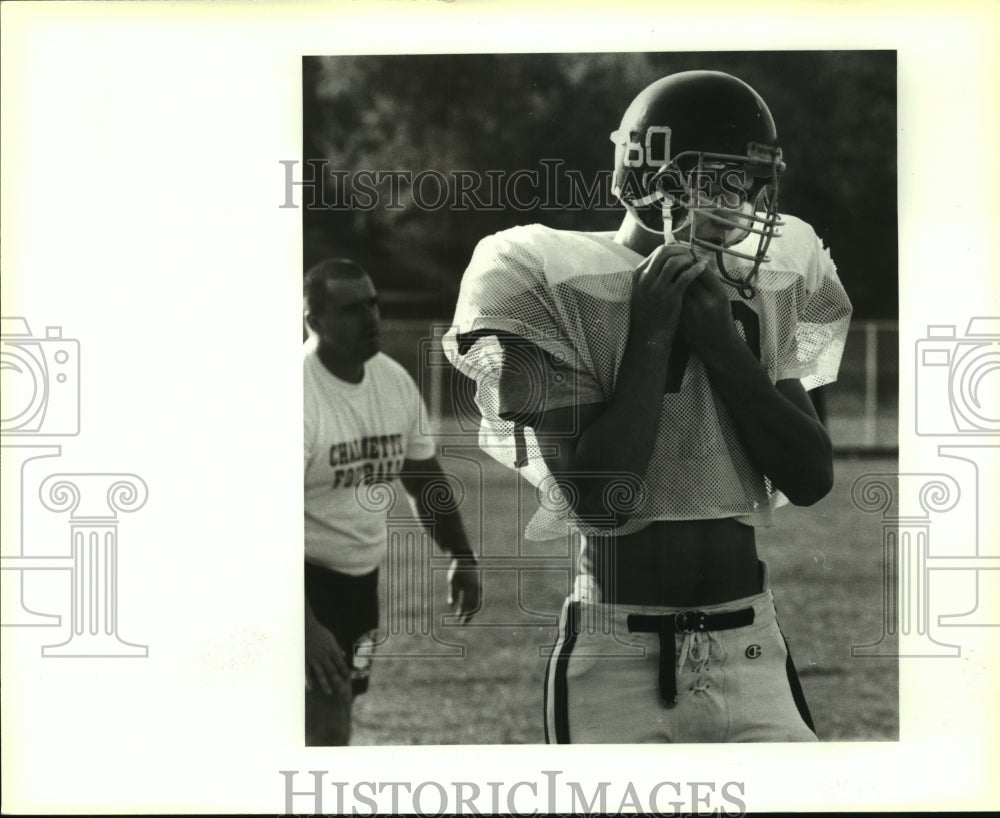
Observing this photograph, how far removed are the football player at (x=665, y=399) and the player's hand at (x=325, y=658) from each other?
2.20ft


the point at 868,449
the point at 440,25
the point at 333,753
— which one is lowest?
the point at 333,753

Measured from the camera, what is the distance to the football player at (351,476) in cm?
323

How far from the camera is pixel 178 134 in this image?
10.7 feet

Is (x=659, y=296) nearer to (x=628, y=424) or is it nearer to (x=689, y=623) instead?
(x=628, y=424)

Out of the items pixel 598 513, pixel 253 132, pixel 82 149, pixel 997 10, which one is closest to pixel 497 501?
pixel 598 513

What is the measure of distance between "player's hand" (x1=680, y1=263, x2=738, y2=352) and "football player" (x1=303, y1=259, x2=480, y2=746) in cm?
84

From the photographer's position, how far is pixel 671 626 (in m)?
3.10

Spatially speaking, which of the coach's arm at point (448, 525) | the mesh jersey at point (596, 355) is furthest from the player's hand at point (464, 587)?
the mesh jersey at point (596, 355)

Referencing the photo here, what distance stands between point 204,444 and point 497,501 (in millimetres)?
927

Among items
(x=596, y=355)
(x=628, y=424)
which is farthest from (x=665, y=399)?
(x=596, y=355)

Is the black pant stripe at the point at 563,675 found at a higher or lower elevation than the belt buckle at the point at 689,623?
lower

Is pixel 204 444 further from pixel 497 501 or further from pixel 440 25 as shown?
pixel 440 25

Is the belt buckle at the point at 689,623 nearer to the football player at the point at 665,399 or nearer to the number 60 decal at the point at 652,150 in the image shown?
the football player at the point at 665,399

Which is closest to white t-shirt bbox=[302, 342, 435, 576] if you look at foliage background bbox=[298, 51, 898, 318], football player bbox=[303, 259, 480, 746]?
football player bbox=[303, 259, 480, 746]
